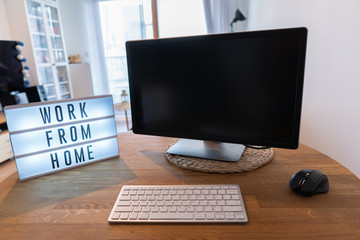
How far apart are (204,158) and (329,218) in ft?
1.33

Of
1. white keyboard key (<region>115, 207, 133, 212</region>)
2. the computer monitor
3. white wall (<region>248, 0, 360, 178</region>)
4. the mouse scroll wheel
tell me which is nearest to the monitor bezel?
the computer monitor

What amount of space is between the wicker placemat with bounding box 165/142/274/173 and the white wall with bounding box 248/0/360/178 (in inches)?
27.4

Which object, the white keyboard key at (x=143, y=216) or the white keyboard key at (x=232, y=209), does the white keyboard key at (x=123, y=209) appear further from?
the white keyboard key at (x=232, y=209)

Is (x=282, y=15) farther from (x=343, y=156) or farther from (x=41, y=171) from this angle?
(x=41, y=171)

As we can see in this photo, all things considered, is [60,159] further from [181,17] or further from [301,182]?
[181,17]

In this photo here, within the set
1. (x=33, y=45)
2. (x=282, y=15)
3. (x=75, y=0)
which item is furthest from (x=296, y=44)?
(x=75, y=0)

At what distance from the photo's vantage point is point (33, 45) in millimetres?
3041

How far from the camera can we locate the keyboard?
53cm

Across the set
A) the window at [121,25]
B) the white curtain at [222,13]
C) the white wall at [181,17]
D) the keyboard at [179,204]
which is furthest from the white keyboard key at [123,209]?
the window at [121,25]

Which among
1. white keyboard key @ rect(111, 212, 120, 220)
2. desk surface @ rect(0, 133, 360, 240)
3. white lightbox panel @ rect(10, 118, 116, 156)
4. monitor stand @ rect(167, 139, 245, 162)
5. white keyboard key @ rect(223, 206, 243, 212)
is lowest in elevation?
desk surface @ rect(0, 133, 360, 240)

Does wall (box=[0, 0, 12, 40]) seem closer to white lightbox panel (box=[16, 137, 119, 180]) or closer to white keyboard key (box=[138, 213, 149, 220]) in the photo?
white lightbox panel (box=[16, 137, 119, 180])

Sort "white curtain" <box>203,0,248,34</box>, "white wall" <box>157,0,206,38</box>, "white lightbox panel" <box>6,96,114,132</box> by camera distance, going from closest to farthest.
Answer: "white lightbox panel" <box>6,96,114,132</box>, "white curtain" <box>203,0,248,34</box>, "white wall" <box>157,0,206,38</box>

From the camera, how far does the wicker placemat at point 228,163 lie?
74 cm

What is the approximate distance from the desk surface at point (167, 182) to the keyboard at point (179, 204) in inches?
0.7
